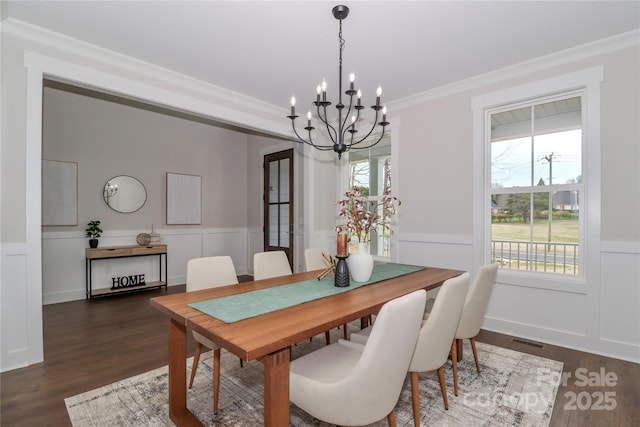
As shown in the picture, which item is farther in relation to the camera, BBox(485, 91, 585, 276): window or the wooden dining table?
BBox(485, 91, 585, 276): window

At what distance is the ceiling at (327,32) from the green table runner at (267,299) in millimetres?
1954

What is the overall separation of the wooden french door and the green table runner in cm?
325

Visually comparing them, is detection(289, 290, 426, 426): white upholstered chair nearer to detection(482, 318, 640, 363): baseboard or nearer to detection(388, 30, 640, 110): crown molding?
detection(482, 318, 640, 363): baseboard

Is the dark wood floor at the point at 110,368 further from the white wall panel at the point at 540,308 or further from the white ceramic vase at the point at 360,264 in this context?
the white ceramic vase at the point at 360,264

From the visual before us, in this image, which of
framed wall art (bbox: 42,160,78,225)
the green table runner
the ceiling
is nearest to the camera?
the green table runner

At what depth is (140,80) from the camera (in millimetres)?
3041

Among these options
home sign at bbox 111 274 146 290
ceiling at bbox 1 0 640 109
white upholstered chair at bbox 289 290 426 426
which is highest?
ceiling at bbox 1 0 640 109

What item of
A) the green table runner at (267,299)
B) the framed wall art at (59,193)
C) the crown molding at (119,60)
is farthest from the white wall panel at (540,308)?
the framed wall art at (59,193)

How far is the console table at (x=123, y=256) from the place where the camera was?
439 cm

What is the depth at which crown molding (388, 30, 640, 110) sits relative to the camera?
2619 mm

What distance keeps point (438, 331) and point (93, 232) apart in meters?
4.86

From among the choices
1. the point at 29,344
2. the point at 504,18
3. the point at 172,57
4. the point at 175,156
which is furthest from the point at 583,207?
the point at 175,156

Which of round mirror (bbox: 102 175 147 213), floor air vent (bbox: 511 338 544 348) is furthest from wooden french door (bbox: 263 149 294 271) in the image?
floor air vent (bbox: 511 338 544 348)

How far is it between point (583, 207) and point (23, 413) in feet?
14.8
